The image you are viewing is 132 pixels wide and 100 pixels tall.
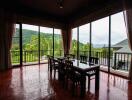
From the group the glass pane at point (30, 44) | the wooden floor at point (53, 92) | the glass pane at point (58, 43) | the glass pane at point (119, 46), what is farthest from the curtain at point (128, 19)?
the glass pane at point (30, 44)

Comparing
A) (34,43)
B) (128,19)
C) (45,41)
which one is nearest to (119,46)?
(128,19)

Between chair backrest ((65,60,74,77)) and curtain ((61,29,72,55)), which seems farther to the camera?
curtain ((61,29,72,55))

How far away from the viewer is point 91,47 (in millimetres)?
5879

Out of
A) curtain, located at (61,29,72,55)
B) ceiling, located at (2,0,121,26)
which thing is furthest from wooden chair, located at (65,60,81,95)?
curtain, located at (61,29,72,55)

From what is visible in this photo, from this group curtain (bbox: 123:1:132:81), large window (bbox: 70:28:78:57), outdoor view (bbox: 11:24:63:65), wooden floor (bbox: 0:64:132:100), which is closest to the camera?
wooden floor (bbox: 0:64:132:100)

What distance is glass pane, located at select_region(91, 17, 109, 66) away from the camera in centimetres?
514

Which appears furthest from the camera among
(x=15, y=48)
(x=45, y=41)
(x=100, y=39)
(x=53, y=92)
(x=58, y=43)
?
(x=58, y=43)

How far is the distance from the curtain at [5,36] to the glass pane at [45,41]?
1.82 m

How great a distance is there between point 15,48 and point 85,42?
3755 millimetres

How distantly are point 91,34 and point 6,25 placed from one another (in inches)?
162

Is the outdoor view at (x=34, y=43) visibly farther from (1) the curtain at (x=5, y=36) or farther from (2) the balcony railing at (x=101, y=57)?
(1) the curtain at (x=5, y=36)

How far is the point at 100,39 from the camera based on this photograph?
558cm

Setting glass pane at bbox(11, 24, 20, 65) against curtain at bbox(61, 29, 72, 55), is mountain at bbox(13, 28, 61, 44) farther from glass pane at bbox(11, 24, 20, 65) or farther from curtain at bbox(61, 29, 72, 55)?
curtain at bbox(61, 29, 72, 55)

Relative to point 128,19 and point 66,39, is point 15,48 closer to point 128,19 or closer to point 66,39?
point 66,39
